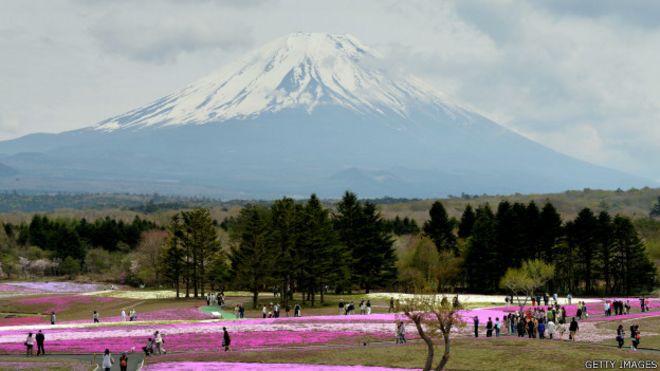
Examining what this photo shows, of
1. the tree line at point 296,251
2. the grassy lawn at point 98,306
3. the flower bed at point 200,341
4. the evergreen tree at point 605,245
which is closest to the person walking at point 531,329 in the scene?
the flower bed at point 200,341

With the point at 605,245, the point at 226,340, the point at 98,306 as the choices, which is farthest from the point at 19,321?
the point at 605,245

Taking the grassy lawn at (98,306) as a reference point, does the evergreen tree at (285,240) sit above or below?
above

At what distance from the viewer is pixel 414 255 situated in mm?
115000

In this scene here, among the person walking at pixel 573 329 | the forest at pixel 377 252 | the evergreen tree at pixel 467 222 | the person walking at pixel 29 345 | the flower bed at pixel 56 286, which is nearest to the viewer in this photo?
the person walking at pixel 29 345

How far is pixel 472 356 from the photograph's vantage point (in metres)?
50.3

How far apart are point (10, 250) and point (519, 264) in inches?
3856

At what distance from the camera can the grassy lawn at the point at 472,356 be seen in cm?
4738

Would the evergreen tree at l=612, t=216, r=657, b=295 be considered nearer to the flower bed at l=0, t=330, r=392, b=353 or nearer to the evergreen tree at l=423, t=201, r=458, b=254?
the evergreen tree at l=423, t=201, r=458, b=254

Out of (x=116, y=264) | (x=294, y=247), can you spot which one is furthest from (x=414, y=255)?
(x=116, y=264)

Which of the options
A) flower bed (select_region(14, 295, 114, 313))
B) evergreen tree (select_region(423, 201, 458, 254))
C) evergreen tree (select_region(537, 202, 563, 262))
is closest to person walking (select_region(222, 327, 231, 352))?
flower bed (select_region(14, 295, 114, 313))

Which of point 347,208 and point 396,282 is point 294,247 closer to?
point 347,208

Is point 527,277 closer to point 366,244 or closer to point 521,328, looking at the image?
point 366,244

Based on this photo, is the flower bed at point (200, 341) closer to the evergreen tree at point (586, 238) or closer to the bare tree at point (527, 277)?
the bare tree at point (527, 277)

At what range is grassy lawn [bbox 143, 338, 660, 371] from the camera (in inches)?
1865
